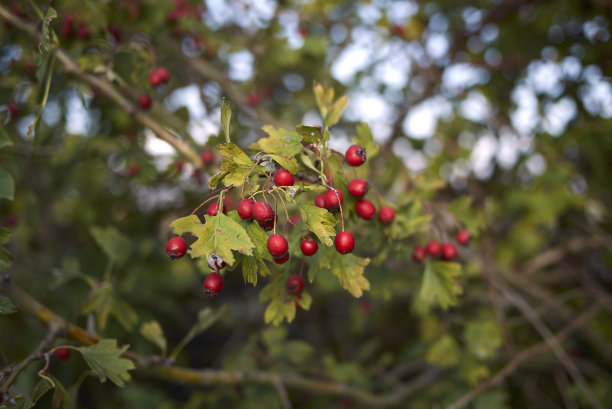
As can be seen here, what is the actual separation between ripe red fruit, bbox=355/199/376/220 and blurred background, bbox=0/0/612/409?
568 millimetres

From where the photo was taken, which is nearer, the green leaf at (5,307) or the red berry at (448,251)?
the green leaf at (5,307)

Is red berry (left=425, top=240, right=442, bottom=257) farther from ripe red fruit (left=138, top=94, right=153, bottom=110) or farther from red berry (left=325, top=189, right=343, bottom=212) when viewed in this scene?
ripe red fruit (left=138, top=94, right=153, bottom=110)

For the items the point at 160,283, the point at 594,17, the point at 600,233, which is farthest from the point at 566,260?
the point at 160,283

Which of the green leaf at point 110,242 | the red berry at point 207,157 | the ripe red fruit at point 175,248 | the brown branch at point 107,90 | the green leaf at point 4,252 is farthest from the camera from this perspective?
the green leaf at point 110,242

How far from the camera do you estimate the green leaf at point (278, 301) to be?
56.2 inches

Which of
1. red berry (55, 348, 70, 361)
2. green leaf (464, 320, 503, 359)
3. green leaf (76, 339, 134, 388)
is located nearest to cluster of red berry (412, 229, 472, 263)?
green leaf (464, 320, 503, 359)

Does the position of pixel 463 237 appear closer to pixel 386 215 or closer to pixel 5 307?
pixel 386 215

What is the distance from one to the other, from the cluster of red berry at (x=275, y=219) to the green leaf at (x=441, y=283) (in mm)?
603

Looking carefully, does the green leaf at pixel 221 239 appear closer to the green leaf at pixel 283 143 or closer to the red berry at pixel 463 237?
the green leaf at pixel 283 143

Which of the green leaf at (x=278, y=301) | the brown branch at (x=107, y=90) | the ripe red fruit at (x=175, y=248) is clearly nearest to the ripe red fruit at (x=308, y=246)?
the green leaf at (x=278, y=301)

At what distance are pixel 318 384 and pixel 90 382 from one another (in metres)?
2.98

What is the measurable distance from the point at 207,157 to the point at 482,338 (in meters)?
1.90

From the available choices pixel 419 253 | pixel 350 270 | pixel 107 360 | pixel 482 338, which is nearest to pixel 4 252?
pixel 107 360

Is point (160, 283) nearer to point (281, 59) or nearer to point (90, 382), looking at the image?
point (90, 382)
